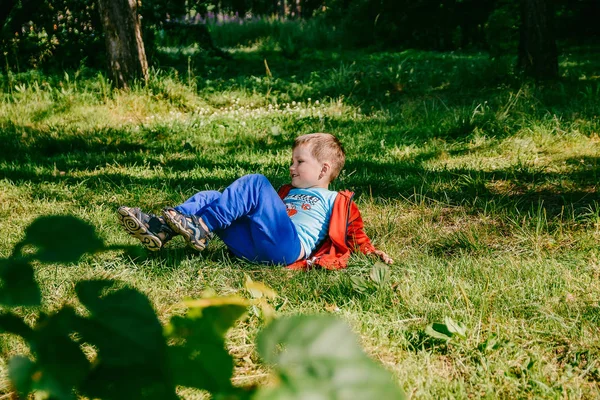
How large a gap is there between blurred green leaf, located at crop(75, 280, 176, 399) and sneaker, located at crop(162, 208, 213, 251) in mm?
2100

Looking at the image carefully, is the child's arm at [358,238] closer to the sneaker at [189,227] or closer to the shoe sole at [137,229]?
the sneaker at [189,227]

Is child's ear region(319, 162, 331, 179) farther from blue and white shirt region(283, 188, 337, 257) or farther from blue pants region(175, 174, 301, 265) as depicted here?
blue pants region(175, 174, 301, 265)

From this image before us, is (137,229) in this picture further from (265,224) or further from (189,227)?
(265,224)

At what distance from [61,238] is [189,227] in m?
A: 2.12

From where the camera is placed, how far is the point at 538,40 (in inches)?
250

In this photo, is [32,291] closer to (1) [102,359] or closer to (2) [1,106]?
(1) [102,359]

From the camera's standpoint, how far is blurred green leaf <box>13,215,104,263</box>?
0.45 metres

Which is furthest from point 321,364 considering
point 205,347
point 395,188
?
point 395,188

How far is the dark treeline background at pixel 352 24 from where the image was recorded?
293 inches

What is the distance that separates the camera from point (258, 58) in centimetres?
1005

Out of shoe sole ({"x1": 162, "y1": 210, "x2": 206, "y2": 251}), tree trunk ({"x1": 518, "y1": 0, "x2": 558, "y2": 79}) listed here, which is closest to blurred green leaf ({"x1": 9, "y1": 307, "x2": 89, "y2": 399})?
shoe sole ({"x1": 162, "y1": 210, "x2": 206, "y2": 251})

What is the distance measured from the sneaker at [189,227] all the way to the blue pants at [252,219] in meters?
0.06

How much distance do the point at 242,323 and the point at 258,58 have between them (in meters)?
8.56

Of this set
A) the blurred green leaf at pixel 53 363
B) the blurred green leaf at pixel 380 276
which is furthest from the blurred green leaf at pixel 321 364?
the blurred green leaf at pixel 380 276
